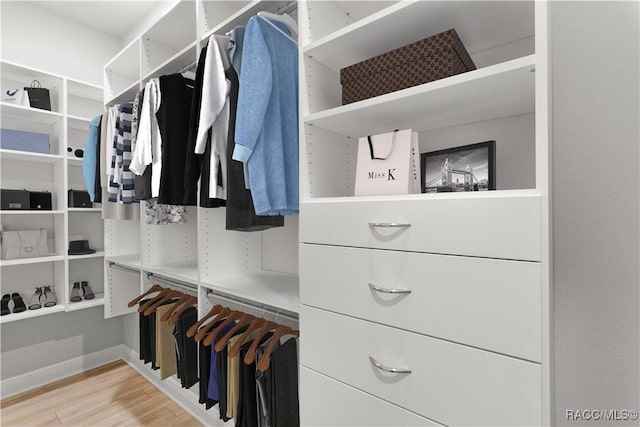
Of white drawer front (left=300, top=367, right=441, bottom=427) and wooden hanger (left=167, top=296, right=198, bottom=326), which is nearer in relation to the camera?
white drawer front (left=300, top=367, right=441, bottom=427)

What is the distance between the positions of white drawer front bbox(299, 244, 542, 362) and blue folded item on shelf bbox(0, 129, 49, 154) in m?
2.44

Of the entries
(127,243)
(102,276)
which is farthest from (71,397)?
(127,243)

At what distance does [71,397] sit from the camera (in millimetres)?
2230

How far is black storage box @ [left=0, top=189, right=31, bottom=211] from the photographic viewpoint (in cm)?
213

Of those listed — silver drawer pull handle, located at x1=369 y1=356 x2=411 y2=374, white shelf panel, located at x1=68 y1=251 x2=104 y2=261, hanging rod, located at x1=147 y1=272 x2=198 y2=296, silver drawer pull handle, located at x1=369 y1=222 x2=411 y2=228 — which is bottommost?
hanging rod, located at x1=147 y1=272 x2=198 y2=296

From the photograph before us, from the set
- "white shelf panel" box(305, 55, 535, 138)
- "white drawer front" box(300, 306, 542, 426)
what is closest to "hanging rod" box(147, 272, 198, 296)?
"white drawer front" box(300, 306, 542, 426)

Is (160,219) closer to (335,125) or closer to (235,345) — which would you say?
(235,345)

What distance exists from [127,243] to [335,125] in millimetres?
2347

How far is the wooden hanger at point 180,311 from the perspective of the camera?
1.72 meters

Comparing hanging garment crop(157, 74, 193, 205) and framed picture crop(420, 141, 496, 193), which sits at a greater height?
hanging garment crop(157, 74, 193, 205)

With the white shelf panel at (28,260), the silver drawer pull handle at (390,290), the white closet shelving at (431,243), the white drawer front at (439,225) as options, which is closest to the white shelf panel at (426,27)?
the white closet shelving at (431,243)

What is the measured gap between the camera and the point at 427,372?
2.78 feet

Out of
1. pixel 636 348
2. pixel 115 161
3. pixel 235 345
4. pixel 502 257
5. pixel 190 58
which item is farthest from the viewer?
pixel 115 161

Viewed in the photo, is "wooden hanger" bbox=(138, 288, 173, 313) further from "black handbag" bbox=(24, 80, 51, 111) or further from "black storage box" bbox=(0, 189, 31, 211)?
"black handbag" bbox=(24, 80, 51, 111)
